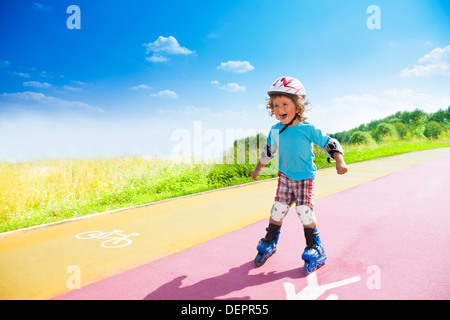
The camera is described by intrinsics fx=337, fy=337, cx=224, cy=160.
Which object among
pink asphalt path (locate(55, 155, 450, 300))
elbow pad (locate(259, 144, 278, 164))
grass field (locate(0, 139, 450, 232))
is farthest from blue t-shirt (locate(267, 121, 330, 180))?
grass field (locate(0, 139, 450, 232))

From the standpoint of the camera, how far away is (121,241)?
509 centimetres

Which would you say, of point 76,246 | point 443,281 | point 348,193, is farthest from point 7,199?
point 443,281

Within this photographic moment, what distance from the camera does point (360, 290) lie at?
3.30 m

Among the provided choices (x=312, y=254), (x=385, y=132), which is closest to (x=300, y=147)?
(x=312, y=254)

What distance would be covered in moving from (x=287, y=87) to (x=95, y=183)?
29.1 ft

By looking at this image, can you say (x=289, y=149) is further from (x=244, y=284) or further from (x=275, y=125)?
(x=244, y=284)

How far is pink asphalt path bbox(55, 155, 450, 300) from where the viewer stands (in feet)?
10.9

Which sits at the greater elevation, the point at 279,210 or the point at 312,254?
the point at 279,210

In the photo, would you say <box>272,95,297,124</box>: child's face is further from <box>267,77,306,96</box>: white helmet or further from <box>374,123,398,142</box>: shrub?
<box>374,123,398,142</box>: shrub

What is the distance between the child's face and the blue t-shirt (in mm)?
129

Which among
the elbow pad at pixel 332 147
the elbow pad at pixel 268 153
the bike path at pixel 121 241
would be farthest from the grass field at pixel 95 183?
the elbow pad at pixel 332 147

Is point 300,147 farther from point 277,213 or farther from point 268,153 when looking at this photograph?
point 277,213

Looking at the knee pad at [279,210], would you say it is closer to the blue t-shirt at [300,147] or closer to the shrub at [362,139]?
the blue t-shirt at [300,147]
